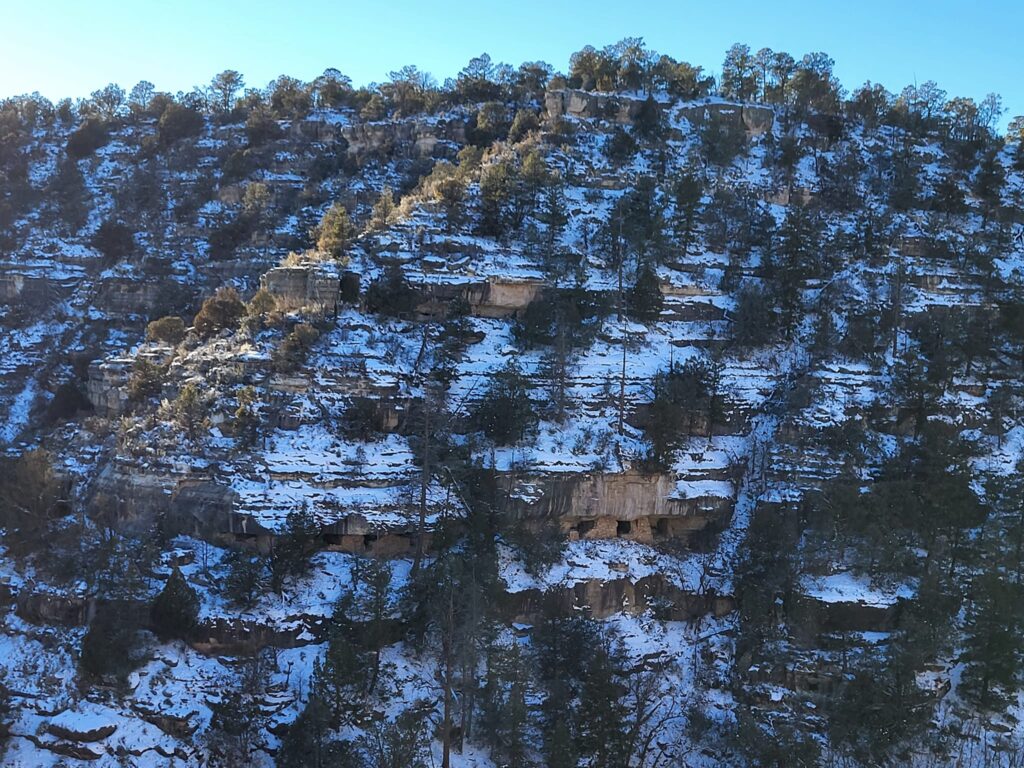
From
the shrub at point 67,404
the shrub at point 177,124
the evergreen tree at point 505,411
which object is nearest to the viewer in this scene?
the evergreen tree at point 505,411

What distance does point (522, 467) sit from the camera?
99.7ft

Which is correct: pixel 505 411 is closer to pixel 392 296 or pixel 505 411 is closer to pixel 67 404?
pixel 392 296

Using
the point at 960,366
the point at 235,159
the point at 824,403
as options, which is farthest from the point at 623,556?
the point at 235,159

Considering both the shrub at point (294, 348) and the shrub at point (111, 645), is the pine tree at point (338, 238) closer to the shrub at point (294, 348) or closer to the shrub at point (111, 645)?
the shrub at point (294, 348)

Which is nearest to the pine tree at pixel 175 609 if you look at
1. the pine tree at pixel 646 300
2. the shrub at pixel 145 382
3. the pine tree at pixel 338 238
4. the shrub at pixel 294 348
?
the shrub at pixel 294 348

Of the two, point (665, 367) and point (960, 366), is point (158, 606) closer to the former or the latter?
point (665, 367)

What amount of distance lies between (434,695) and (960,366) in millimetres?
28550

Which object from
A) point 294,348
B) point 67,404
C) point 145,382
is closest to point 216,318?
point 145,382

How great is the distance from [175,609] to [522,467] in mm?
12816

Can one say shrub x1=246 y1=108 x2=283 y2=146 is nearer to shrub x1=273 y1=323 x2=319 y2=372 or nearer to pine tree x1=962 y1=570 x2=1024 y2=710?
shrub x1=273 y1=323 x2=319 y2=372

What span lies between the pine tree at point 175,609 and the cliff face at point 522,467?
0.22 metres

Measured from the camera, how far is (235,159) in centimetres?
5634

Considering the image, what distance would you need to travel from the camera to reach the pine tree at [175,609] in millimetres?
25156

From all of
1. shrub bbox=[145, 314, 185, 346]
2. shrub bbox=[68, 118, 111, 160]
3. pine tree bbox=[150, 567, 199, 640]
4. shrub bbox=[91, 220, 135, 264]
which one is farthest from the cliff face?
shrub bbox=[68, 118, 111, 160]
